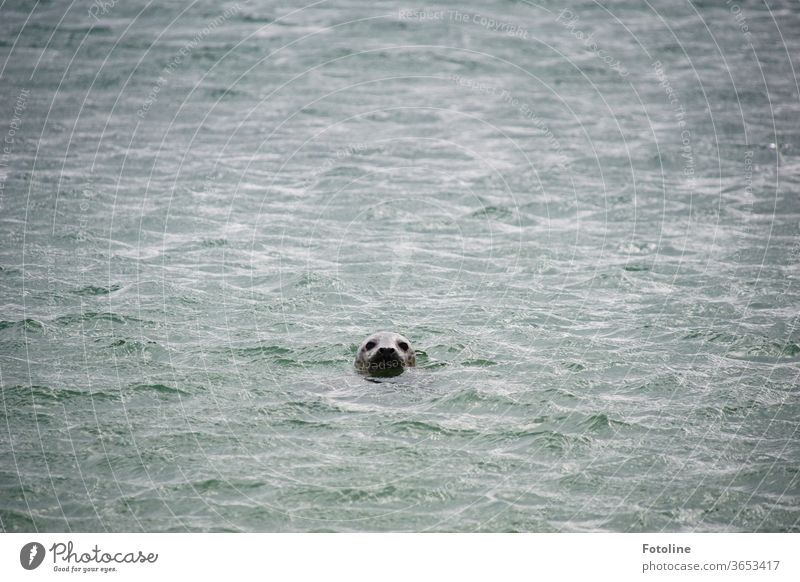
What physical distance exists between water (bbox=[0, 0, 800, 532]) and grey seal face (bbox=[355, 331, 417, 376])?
233 millimetres

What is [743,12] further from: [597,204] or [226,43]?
[226,43]

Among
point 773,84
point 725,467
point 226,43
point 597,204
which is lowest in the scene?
point 725,467

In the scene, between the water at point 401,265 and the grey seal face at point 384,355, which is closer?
the water at point 401,265

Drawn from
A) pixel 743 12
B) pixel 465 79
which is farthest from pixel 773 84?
pixel 465 79

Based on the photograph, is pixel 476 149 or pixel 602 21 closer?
pixel 476 149

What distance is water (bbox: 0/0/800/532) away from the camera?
34.5ft

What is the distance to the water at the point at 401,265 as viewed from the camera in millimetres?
10508

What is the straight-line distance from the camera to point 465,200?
2028 cm

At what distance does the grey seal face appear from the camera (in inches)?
509

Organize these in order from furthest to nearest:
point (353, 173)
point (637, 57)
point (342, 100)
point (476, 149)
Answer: point (637, 57)
point (342, 100)
point (476, 149)
point (353, 173)

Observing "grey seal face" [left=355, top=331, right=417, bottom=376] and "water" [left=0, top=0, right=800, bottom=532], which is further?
"grey seal face" [left=355, top=331, right=417, bottom=376]

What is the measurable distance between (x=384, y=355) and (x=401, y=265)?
4516 millimetres

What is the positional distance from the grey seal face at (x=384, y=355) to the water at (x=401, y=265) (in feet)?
0.76

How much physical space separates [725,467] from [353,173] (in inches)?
484
